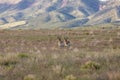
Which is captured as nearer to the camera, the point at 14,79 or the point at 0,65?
the point at 14,79

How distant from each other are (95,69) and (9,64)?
468cm

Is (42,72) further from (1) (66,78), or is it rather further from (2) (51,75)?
(1) (66,78)

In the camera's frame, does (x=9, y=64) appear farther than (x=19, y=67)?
Yes

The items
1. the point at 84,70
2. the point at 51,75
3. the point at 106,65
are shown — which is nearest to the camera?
the point at 51,75

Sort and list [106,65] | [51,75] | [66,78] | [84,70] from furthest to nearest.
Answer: [106,65] < [84,70] < [51,75] < [66,78]

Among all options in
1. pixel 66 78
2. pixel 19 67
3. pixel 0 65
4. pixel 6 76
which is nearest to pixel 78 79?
pixel 66 78

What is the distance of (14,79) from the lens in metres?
14.6

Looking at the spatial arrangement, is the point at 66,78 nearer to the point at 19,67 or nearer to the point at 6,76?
the point at 6,76

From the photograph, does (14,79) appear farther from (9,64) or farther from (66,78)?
(9,64)

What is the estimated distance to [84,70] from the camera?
16656 mm

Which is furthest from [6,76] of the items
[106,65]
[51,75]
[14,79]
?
[106,65]

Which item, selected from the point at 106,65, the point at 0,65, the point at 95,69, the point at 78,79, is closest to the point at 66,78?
the point at 78,79

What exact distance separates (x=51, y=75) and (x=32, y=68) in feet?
7.98

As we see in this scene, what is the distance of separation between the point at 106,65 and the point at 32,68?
3.58 metres
